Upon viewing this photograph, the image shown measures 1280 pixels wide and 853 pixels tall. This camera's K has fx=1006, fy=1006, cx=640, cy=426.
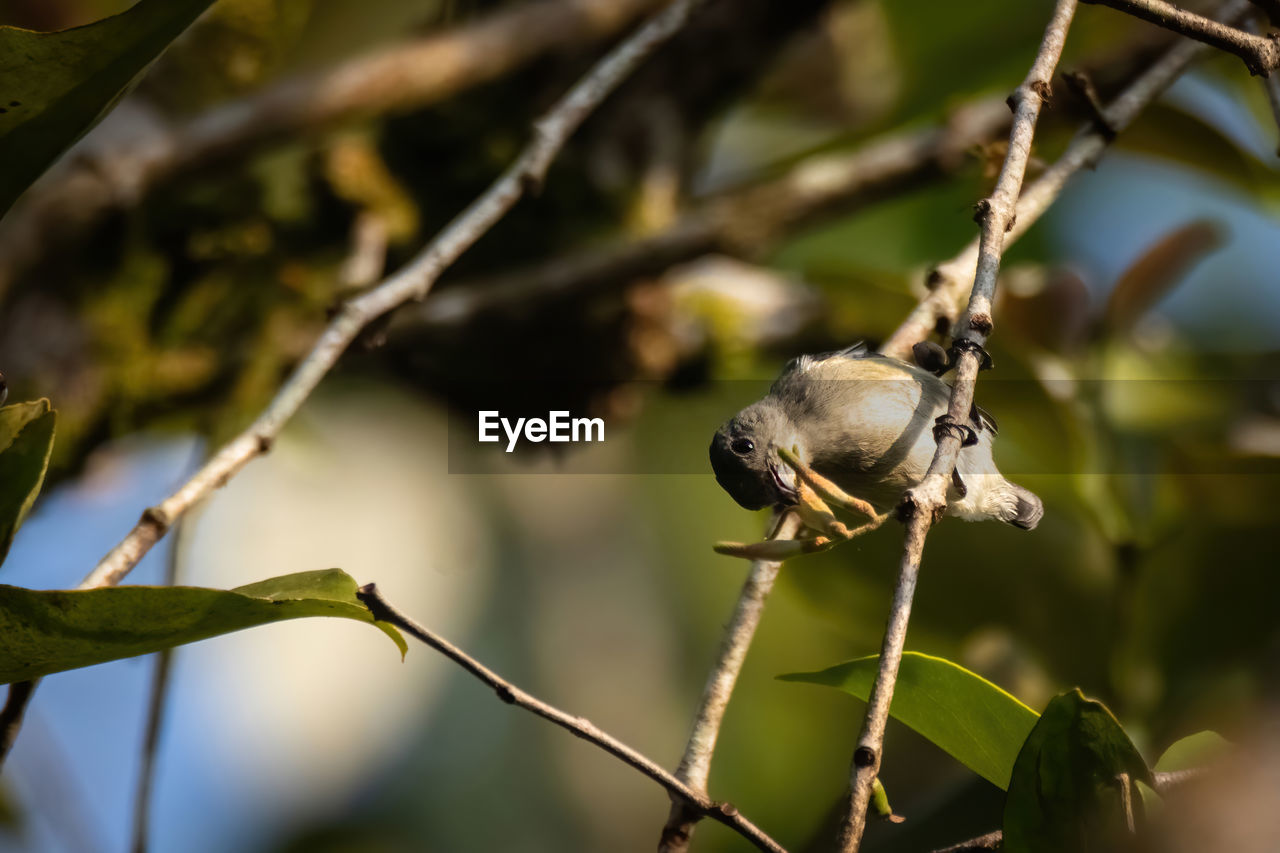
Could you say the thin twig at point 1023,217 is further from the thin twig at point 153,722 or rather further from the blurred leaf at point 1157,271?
the thin twig at point 153,722

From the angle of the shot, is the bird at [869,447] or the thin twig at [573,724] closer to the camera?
the thin twig at [573,724]

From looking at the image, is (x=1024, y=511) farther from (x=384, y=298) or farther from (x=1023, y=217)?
(x=384, y=298)

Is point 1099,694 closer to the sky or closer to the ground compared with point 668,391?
closer to the ground

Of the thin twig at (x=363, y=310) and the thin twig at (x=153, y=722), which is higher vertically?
the thin twig at (x=363, y=310)

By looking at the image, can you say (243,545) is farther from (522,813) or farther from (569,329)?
(522,813)

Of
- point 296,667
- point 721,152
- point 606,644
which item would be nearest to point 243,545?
point 296,667

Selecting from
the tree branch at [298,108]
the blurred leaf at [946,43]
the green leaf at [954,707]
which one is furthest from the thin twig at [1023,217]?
the blurred leaf at [946,43]

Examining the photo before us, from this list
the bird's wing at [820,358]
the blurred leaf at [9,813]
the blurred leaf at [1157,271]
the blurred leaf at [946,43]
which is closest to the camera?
the bird's wing at [820,358]
